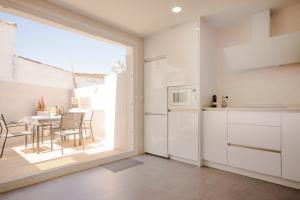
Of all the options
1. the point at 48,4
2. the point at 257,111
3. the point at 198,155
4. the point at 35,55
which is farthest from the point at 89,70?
the point at 257,111

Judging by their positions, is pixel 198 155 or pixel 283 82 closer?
pixel 283 82

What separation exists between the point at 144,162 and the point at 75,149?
1738mm

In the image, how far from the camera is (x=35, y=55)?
16.5ft

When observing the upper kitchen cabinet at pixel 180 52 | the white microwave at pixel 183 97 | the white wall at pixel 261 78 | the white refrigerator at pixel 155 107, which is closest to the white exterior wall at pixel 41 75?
the white refrigerator at pixel 155 107

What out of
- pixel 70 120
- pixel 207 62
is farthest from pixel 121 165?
pixel 207 62

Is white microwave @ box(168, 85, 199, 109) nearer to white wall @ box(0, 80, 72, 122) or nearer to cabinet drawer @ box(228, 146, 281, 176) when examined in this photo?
cabinet drawer @ box(228, 146, 281, 176)

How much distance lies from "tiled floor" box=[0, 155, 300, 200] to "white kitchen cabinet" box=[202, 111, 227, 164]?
0.22 meters

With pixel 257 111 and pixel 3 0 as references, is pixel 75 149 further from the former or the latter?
pixel 257 111

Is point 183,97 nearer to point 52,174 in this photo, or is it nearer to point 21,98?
point 52,174

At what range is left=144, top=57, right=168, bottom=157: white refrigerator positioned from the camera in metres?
3.16

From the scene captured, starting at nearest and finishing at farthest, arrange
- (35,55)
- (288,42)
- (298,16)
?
(288,42), (298,16), (35,55)

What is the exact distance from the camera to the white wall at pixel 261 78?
242 cm

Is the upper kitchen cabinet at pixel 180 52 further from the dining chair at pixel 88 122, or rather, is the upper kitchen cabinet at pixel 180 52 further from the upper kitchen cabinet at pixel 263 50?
the dining chair at pixel 88 122

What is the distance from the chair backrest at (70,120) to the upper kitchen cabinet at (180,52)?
2134 mm
